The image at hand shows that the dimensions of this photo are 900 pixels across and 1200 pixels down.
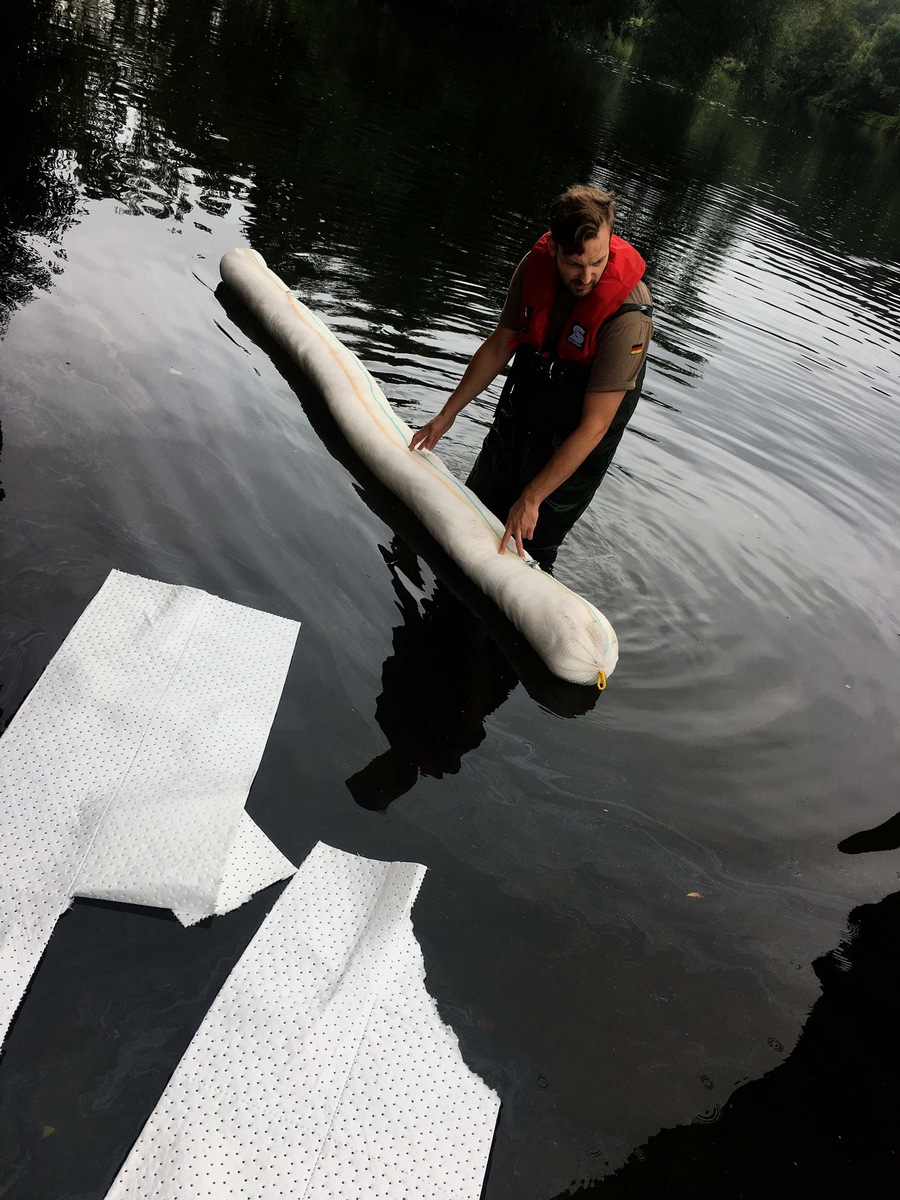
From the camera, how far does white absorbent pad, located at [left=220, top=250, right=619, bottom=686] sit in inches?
158

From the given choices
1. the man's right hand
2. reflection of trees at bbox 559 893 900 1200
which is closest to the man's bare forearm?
the man's right hand

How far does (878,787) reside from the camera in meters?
4.06

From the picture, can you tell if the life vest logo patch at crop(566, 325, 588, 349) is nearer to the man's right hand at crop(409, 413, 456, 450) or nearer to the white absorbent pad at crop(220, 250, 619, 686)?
the man's right hand at crop(409, 413, 456, 450)

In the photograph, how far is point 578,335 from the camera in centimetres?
379

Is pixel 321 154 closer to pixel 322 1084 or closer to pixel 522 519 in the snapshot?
pixel 522 519

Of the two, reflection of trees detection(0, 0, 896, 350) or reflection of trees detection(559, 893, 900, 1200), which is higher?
reflection of trees detection(0, 0, 896, 350)

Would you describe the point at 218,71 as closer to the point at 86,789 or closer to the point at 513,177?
the point at 513,177

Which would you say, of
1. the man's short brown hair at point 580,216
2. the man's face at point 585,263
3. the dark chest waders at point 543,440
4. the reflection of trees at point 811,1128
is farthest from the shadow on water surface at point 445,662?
the man's short brown hair at point 580,216

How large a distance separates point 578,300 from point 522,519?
1.01 meters

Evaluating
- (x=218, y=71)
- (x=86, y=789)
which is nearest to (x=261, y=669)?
(x=86, y=789)

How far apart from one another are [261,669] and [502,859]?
1.22 metres

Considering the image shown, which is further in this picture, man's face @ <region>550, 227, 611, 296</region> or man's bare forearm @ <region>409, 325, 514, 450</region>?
man's bare forearm @ <region>409, 325, 514, 450</region>

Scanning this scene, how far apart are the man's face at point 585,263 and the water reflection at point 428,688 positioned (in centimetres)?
163

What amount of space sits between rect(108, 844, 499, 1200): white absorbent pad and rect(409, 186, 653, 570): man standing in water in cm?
217
